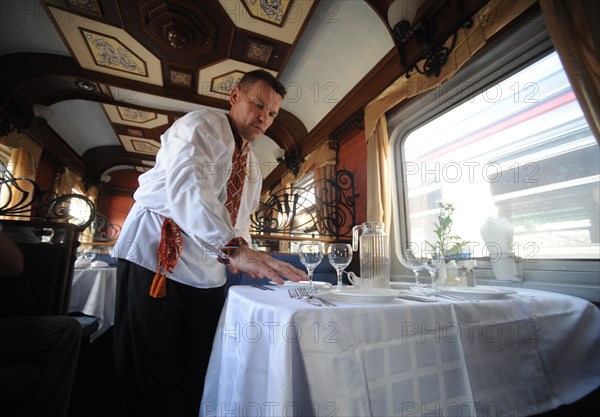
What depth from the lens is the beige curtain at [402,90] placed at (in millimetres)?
1747

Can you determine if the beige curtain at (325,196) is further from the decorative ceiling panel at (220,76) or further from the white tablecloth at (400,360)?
the white tablecloth at (400,360)

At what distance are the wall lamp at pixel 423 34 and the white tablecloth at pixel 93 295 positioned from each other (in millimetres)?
3003

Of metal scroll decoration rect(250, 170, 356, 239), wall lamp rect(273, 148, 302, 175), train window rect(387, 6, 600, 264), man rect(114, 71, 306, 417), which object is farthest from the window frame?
wall lamp rect(273, 148, 302, 175)

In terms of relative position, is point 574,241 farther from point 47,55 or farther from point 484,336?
point 47,55

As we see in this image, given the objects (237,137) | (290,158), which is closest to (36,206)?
(290,158)

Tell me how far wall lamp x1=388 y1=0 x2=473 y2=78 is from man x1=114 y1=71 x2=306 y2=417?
1915 millimetres

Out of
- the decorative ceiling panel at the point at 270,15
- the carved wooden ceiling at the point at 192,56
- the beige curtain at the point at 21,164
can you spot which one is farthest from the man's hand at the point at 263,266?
the beige curtain at the point at 21,164

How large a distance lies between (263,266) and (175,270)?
1.34ft

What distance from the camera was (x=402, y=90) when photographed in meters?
2.52

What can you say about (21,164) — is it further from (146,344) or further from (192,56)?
(146,344)

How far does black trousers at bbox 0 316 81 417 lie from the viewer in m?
1.01

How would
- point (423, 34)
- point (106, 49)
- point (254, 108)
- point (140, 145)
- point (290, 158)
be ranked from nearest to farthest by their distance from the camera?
1. point (254, 108)
2. point (423, 34)
3. point (106, 49)
4. point (290, 158)
5. point (140, 145)

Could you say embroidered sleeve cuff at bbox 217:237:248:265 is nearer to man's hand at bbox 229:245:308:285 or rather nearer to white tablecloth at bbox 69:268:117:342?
man's hand at bbox 229:245:308:285

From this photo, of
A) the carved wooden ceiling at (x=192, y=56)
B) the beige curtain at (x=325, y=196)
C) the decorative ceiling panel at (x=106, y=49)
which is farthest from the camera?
the beige curtain at (x=325, y=196)
